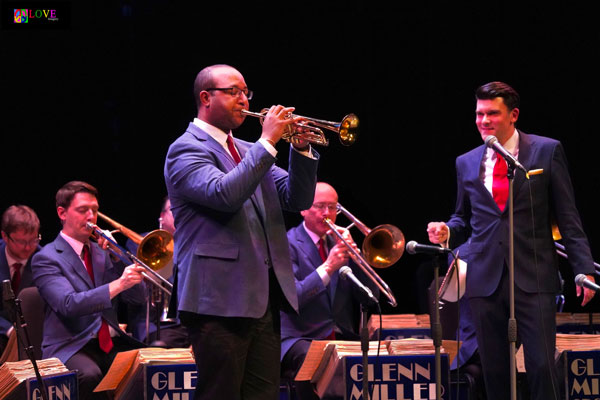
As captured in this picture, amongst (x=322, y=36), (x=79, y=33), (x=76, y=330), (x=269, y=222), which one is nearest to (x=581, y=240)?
(x=269, y=222)

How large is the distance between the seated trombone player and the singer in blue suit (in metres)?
2.00

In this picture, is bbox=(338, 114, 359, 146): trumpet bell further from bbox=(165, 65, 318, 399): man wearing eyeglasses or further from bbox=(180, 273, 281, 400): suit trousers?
bbox=(180, 273, 281, 400): suit trousers

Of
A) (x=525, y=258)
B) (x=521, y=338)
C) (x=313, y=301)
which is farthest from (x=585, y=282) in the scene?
(x=313, y=301)

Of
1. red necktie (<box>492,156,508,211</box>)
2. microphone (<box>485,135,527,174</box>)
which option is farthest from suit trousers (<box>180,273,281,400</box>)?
red necktie (<box>492,156,508,211</box>)

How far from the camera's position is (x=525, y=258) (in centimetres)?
407

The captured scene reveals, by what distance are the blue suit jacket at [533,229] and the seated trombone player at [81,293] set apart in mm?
2005

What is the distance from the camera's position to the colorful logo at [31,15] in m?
6.82

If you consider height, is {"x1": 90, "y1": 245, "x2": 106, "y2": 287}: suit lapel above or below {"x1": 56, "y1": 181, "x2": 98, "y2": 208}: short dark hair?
below

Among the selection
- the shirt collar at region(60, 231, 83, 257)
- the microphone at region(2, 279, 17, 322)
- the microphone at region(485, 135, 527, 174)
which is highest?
the microphone at region(485, 135, 527, 174)

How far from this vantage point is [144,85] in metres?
6.95

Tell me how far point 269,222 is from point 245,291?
1.08 ft

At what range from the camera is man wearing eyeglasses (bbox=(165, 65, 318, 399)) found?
10.4 ft

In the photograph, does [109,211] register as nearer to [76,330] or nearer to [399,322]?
[76,330]

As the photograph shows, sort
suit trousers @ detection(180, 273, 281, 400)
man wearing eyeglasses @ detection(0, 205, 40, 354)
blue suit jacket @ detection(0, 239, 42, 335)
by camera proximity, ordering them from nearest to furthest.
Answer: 1. suit trousers @ detection(180, 273, 281, 400)
2. blue suit jacket @ detection(0, 239, 42, 335)
3. man wearing eyeglasses @ detection(0, 205, 40, 354)
